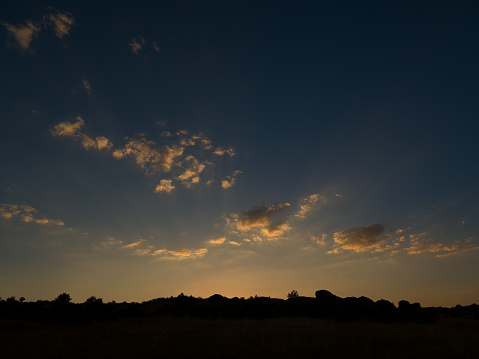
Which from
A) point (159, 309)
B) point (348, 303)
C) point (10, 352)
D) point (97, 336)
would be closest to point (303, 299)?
point (348, 303)

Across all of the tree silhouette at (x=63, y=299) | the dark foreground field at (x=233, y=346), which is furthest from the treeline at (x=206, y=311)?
the dark foreground field at (x=233, y=346)

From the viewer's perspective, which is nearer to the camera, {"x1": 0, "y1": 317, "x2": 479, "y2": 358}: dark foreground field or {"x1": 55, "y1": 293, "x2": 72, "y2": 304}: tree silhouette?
{"x1": 0, "y1": 317, "x2": 479, "y2": 358}: dark foreground field

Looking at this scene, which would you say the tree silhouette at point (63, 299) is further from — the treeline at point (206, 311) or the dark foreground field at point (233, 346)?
the dark foreground field at point (233, 346)

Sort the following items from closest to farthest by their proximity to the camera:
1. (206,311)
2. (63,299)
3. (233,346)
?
(233,346), (63,299), (206,311)

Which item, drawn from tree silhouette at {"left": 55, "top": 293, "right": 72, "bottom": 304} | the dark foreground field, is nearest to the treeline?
tree silhouette at {"left": 55, "top": 293, "right": 72, "bottom": 304}

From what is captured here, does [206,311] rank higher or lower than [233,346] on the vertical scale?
higher

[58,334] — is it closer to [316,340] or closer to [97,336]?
[97,336]

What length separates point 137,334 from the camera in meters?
20.0

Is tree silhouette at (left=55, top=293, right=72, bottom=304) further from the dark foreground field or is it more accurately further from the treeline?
the dark foreground field

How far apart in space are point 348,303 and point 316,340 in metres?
36.5

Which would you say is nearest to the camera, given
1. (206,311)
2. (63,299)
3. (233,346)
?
(233,346)

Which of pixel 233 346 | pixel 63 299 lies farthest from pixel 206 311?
pixel 233 346

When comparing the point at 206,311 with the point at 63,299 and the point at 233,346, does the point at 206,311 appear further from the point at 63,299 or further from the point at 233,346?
the point at 233,346

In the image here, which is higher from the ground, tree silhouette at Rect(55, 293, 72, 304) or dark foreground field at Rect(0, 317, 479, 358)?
tree silhouette at Rect(55, 293, 72, 304)
